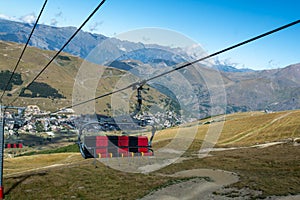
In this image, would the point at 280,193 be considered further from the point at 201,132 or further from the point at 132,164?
the point at 201,132

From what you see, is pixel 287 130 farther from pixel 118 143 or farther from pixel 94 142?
pixel 94 142

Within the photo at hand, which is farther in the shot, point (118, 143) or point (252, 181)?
point (118, 143)

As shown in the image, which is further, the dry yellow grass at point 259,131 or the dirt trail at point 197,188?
the dry yellow grass at point 259,131

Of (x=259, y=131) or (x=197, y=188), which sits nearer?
(x=197, y=188)

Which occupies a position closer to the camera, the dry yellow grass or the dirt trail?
the dirt trail

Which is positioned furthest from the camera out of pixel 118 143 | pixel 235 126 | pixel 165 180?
pixel 235 126

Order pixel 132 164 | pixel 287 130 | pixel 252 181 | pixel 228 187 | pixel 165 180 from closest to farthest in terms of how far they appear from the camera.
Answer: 1. pixel 228 187
2. pixel 252 181
3. pixel 165 180
4. pixel 132 164
5. pixel 287 130

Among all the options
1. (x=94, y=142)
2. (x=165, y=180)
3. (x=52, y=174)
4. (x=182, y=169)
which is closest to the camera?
(x=165, y=180)

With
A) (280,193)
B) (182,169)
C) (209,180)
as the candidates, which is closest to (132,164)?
(182,169)

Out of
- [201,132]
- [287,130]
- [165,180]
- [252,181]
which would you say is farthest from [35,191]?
[201,132]
